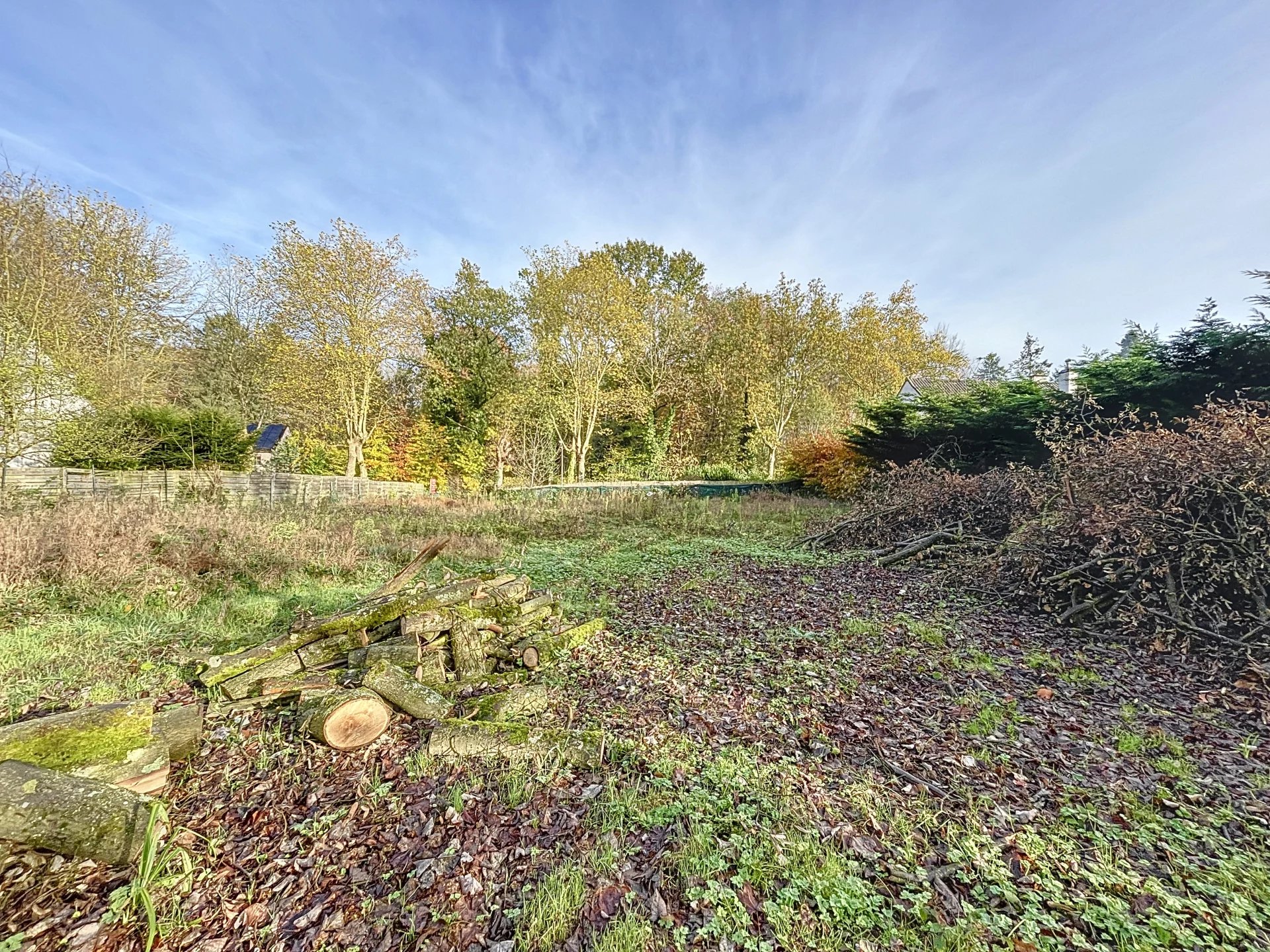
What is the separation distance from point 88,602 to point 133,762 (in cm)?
293

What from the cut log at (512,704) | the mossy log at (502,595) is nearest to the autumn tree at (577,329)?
the mossy log at (502,595)

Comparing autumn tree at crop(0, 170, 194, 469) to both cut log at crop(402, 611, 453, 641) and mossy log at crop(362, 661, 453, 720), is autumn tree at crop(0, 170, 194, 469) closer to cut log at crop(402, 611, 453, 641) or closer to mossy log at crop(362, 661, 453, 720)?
cut log at crop(402, 611, 453, 641)

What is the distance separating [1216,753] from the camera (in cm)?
251

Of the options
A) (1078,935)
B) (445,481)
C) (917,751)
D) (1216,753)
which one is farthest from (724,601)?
(445,481)

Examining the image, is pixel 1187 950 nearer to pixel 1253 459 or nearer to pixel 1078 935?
pixel 1078 935

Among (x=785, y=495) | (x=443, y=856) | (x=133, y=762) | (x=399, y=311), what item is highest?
(x=399, y=311)

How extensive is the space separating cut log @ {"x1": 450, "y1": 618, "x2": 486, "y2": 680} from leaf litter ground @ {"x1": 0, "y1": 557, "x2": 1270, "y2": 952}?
514 mm

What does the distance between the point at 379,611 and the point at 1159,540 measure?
606 cm

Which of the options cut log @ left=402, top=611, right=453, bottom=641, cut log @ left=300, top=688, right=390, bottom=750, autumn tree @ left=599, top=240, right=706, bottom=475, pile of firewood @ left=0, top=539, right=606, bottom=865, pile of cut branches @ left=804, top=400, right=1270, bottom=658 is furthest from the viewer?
autumn tree @ left=599, top=240, right=706, bottom=475

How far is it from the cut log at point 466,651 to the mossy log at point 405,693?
48 cm

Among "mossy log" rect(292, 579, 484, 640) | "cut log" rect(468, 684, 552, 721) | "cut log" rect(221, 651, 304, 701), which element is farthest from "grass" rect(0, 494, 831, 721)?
"cut log" rect(468, 684, 552, 721)

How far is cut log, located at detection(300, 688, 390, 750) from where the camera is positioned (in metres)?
2.43

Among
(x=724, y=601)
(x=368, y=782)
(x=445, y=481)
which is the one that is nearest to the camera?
(x=368, y=782)

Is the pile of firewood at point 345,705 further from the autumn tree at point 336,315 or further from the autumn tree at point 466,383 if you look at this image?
the autumn tree at point 466,383
